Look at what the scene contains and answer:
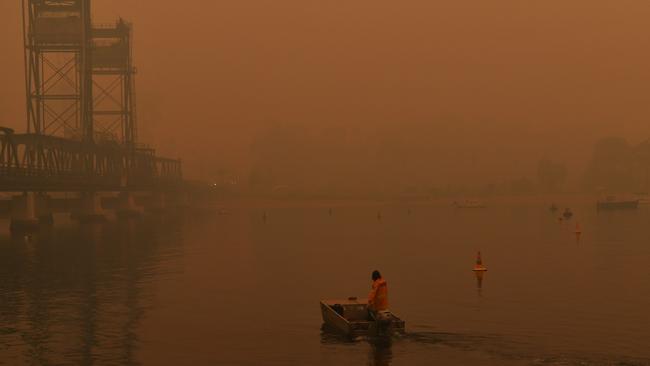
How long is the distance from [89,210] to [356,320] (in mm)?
124370

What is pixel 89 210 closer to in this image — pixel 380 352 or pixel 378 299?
pixel 378 299

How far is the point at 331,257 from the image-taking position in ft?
236

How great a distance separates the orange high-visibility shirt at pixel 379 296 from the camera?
29.6 m

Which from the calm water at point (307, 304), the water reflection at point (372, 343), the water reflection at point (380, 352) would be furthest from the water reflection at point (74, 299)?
the water reflection at point (380, 352)

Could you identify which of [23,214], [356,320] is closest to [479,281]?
[356,320]

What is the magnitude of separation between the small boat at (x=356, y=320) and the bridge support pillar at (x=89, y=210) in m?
121

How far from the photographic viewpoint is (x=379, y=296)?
29828 millimetres

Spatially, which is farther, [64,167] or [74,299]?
[64,167]

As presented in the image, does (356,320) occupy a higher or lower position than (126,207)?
lower

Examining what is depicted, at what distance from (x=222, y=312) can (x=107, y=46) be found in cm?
15752

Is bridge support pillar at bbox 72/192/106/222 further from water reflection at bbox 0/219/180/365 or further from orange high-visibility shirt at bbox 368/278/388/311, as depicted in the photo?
orange high-visibility shirt at bbox 368/278/388/311

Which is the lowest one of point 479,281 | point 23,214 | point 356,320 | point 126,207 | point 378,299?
point 479,281

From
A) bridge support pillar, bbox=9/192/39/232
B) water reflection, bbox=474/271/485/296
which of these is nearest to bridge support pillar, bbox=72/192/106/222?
bridge support pillar, bbox=9/192/39/232

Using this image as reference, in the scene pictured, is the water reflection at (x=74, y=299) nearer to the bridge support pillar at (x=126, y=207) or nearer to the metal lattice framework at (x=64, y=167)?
the metal lattice framework at (x=64, y=167)
